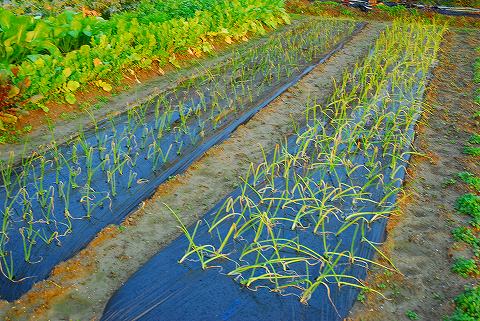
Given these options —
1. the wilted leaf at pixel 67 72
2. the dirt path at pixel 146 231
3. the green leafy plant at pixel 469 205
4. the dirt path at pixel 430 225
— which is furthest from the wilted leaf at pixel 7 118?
the green leafy plant at pixel 469 205

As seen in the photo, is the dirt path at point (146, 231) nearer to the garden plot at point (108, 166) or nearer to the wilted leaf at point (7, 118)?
the garden plot at point (108, 166)

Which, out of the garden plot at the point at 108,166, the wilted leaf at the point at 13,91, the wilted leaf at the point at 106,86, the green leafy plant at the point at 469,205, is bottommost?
the garden plot at the point at 108,166

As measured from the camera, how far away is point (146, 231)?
132 inches

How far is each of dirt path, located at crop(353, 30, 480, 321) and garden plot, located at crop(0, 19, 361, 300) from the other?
176cm

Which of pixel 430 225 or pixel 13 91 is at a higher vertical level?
pixel 13 91

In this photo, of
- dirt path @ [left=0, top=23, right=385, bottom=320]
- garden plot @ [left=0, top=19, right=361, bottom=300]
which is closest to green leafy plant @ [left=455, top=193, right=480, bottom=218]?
dirt path @ [left=0, top=23, right=385, bottom=320]

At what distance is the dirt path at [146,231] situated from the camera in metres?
2.71

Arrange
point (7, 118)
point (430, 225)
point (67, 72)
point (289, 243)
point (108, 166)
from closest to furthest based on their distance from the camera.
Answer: point (289, 243)
point (430, 225)
point (108, 166)
point (7, 118)
point (67, 72)

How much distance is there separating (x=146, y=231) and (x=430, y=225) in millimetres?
1975

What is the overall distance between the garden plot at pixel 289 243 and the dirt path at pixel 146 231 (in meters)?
0.10

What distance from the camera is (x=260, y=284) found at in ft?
9.73

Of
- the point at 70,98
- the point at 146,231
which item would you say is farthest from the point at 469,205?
the point at 70,98

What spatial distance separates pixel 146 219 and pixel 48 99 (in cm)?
228

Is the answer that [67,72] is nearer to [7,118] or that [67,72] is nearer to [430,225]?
[7,118]
